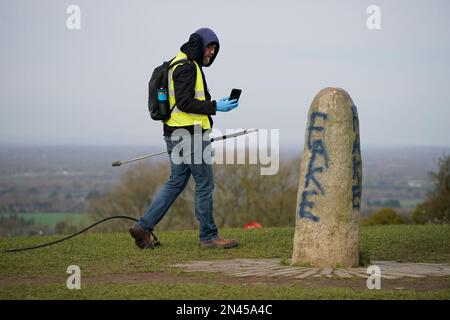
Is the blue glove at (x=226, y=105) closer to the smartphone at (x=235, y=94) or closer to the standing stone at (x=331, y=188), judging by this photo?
the smartphone at (x=235, y=94)

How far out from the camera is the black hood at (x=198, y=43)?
1144 centimetres

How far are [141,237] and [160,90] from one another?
2023mm

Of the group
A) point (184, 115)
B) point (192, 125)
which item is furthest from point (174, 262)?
point (184, 115)

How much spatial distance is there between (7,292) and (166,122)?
386 centimetres

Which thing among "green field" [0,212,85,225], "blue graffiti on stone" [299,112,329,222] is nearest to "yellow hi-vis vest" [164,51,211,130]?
"blue graffiti on stone" [299,112,329,222]

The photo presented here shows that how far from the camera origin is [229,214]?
4438 centimetres

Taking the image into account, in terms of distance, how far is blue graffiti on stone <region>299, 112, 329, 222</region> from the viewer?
9.92 m

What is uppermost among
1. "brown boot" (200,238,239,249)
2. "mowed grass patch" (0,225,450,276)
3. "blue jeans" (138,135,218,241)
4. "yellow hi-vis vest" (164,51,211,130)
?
"yellow hi-vis vest" (164,51,211,130)

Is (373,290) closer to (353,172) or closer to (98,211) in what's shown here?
(353,172)

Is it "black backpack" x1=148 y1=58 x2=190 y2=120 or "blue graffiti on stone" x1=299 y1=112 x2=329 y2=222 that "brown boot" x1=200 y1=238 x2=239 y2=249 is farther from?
"blue graffiti on stone" x1=299 y1=112 x2=329 y2=222

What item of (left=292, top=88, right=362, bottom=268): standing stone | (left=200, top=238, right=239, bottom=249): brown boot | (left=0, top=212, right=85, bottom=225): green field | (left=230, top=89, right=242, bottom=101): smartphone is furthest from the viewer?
(left=0, top=212, right=85, bottom=225): green field

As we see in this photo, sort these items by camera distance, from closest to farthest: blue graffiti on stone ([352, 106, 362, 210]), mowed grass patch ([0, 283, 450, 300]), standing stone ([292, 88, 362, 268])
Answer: mowed grass patch ([0, 283, 450, 300]), standing stone ([292, 88, 362, 268]), blue graffiti on stone ([352, 106, 362, 210])
